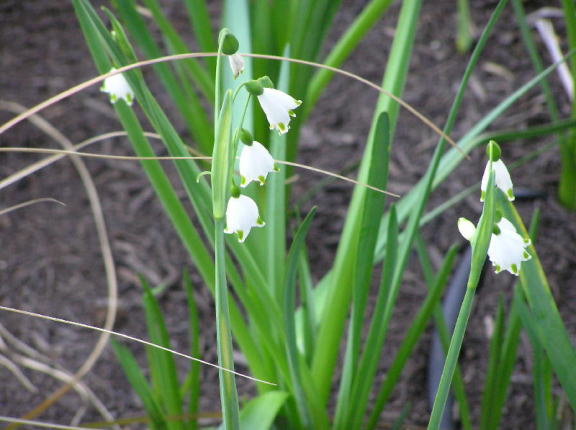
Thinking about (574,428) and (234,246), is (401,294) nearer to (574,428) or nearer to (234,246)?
(574,428)

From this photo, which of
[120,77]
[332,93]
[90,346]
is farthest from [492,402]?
[332,93]

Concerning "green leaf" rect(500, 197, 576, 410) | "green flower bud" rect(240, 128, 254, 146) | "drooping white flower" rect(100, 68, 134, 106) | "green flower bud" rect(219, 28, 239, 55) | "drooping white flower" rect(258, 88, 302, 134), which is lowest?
"green leaf" rect(500, 197, 576, 410)

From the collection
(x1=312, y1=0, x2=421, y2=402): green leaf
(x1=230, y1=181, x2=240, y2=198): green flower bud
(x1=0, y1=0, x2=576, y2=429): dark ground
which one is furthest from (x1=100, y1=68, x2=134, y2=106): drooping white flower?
(x1=0, y1=0, x2=576, y2=429): dark ground

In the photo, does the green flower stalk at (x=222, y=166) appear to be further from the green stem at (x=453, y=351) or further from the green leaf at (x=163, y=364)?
the green leaf at (x=163, y=364)

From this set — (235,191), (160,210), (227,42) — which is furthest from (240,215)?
(160,210)

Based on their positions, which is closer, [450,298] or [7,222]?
[450,298]

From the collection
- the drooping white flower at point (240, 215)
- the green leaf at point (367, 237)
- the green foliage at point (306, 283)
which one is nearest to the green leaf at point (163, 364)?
the green foliage at point (306, 283)

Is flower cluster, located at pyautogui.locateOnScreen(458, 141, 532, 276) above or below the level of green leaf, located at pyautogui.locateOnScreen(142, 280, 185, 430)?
above

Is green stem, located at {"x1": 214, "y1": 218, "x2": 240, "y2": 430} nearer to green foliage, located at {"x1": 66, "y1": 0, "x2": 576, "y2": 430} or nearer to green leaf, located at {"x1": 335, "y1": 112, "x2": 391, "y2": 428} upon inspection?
green foliage, located at {"x1": 66, "y1": 0, "x2": 576, "y2": 430}
